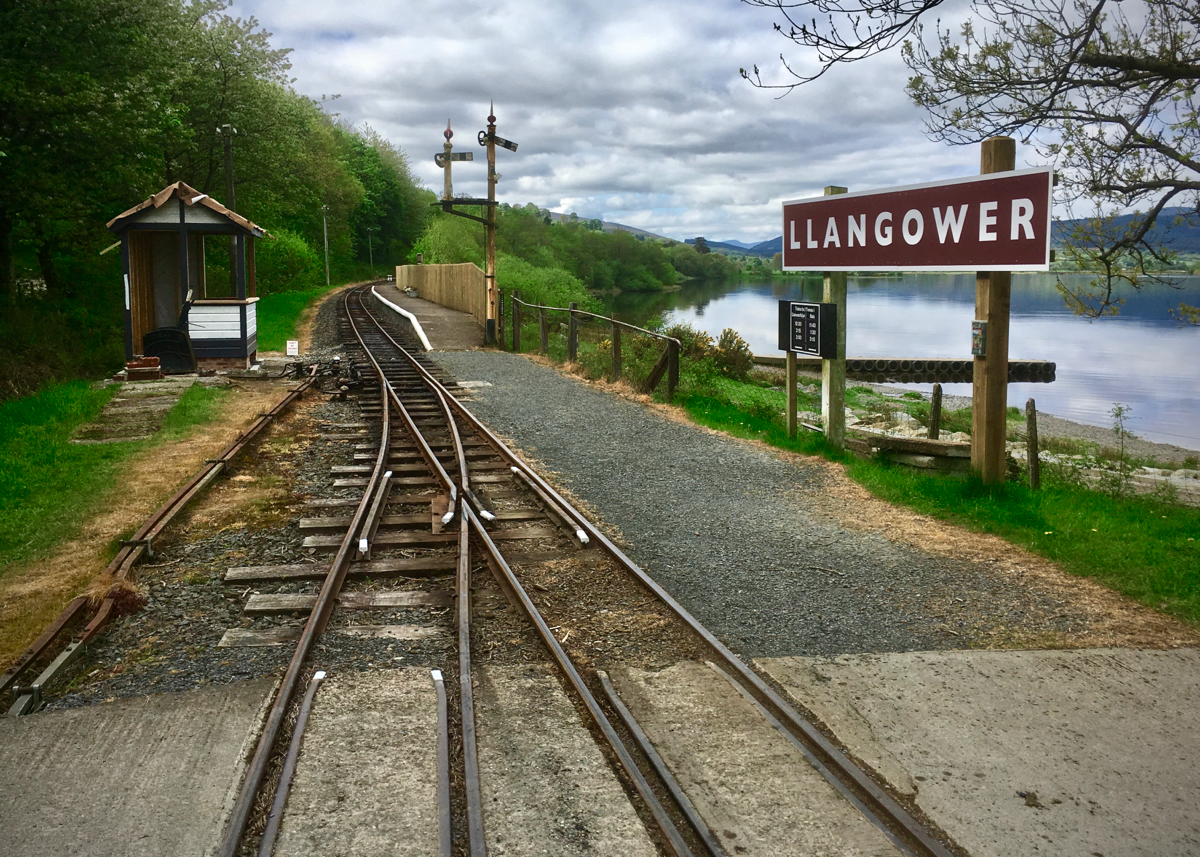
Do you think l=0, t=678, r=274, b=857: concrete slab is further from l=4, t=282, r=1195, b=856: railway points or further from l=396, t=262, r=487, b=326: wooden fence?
l=396, t=262, r=487, b=326: wooden fence

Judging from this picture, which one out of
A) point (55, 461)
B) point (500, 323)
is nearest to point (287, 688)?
point (55, 461)

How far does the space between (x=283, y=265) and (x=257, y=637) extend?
45.0 m

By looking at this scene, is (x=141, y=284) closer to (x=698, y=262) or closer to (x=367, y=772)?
(x=367, y=772)

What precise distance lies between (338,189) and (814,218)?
5955cm

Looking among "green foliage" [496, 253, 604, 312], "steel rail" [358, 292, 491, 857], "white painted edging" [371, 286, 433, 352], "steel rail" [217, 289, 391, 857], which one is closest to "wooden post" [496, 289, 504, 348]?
"white painted edging" [371, 286, 433, 352]

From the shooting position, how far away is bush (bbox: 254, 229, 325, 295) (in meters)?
43.8

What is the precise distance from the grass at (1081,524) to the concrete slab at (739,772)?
3.09m

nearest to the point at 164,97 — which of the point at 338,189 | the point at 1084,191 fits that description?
the point at 1084,191

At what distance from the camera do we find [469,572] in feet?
19.9

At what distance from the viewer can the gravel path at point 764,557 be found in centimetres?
530

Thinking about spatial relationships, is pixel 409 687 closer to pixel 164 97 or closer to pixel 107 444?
pixel 107 444

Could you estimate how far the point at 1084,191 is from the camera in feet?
31.0

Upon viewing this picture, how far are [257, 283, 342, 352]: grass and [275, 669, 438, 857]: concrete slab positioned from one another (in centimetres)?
1877

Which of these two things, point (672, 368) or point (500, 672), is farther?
point (672, 368)
